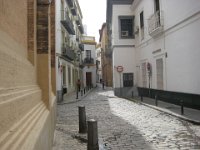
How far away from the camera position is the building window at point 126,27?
89.4ft

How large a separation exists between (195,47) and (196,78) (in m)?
1.24

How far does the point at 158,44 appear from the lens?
19031 millimetres

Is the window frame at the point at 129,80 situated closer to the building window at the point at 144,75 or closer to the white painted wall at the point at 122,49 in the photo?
the white painted wall at the point at 122,49

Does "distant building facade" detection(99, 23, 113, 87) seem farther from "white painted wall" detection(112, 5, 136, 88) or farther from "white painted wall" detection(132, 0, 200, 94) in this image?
"white painted wall" detection(132, 0, 200, 94)

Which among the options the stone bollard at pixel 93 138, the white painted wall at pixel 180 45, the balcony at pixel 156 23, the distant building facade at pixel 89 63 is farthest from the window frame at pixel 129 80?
the distant building facade at pixel 89 63

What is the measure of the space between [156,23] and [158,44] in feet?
3.98

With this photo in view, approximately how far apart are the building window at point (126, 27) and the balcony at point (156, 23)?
7501mm

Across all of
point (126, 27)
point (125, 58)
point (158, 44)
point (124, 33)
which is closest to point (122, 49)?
point (125, 58)

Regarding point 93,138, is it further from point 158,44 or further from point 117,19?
point 117,19

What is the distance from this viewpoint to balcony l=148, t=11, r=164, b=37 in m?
17.8

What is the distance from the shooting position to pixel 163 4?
57.6 ft

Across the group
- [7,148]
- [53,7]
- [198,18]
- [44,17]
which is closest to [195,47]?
[198,18]

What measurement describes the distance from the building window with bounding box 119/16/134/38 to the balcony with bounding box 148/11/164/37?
750 centimetres

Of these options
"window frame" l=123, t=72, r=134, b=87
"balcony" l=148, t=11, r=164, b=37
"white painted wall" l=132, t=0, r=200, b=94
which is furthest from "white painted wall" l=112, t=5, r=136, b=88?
"balcony" l=148, t=11, r=164, b=37
